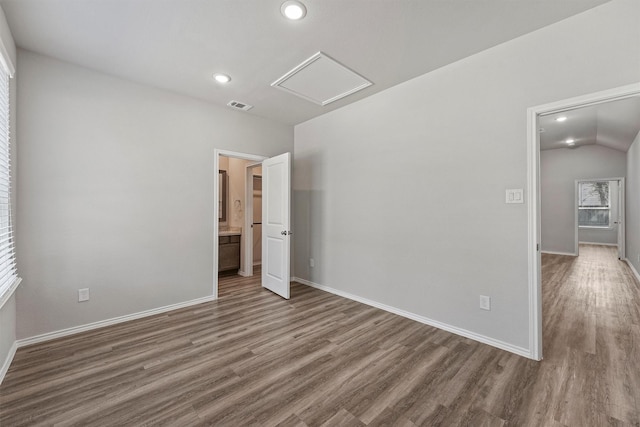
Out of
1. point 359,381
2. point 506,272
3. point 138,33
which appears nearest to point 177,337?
point 359,381

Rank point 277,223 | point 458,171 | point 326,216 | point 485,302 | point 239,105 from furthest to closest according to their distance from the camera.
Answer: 1. point 326,216
2. point 277,223
3. point 239,105
4. point 458,171
5. point 485,302

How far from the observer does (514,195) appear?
229 centimetres

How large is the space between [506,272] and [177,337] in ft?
10.1

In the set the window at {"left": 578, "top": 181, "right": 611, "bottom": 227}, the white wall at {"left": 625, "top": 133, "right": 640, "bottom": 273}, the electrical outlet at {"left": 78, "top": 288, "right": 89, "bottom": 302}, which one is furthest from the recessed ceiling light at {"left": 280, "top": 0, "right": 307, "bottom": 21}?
the window at {"left": 578, "top": 181, "right": 611, "bottom": 227}

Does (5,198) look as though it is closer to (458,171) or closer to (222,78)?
(222,78)

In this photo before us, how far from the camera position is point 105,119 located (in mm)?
2822

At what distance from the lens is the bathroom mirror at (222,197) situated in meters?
5.27

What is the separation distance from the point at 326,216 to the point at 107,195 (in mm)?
2644

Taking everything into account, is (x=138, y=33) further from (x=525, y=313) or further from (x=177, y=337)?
(x=525, y=313)

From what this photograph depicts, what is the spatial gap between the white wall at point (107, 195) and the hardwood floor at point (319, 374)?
395 millimetres

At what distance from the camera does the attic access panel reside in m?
2.66

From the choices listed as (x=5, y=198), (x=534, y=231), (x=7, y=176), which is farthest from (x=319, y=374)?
(x=7, y=176)

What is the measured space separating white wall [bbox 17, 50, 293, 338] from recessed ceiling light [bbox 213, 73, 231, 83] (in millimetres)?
694

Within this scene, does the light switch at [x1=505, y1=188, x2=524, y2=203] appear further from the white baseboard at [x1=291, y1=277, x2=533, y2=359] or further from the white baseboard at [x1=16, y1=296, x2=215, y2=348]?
the white baseboard at [x1=16, y1=296, x2=215, y2=348]
